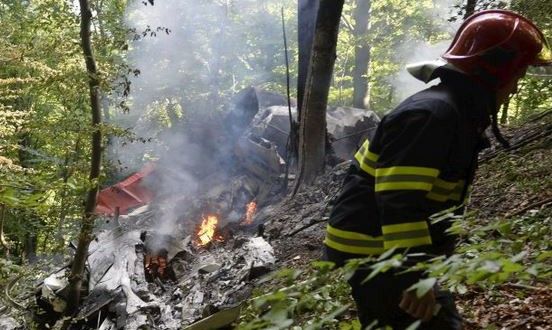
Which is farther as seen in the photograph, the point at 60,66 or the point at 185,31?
the point at 185,31

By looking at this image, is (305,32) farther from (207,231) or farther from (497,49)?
(497,49)

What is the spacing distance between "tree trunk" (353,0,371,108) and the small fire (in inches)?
467

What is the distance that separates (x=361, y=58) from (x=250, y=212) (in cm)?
1409

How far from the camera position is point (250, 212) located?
13695 millimetres

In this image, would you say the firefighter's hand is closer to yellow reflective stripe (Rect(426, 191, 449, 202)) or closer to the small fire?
yellow reflective stripe (Rect(426, 191, 449, 202))

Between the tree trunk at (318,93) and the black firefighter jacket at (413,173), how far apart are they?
7978mm

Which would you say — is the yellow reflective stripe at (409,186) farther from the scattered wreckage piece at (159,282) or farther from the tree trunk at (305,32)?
the tree trunk at (305,32)

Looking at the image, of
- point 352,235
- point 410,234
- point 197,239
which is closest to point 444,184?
point 410,234

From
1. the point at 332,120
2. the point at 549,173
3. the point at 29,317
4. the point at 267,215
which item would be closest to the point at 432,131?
the point at 549,173

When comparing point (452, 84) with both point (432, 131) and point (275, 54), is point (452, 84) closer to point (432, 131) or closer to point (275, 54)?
point (432, 131)

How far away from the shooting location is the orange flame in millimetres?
12773

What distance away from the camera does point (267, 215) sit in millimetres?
11539

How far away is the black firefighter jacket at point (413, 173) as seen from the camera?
1944 mm

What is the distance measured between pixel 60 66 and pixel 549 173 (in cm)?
737
